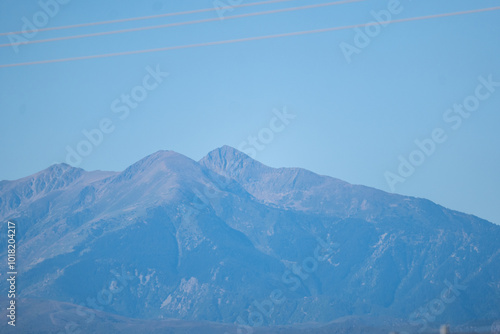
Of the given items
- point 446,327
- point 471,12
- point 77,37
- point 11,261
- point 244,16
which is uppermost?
point 77,37

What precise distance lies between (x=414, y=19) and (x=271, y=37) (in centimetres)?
1092

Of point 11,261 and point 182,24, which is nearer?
point 182,24

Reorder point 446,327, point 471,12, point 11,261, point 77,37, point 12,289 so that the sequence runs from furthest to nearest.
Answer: point 12,289 → point 11,261 → point 77,37 → point 471,12 → point 446,327

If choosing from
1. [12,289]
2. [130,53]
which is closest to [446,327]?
[130,53]

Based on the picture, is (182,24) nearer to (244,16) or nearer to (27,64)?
(244,16)

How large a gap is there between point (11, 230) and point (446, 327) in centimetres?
4839

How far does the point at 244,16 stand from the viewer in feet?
176

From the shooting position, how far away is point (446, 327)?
3048 centimetres

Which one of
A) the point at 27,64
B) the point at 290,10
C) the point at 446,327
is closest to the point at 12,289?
the point at 27,64

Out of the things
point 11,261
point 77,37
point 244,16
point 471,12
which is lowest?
point 471,12

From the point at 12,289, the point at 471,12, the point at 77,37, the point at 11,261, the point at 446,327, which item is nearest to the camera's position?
the point at 446,327

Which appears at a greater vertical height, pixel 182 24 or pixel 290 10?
pixel 182 24

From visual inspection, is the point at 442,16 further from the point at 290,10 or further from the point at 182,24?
the point at 182,24

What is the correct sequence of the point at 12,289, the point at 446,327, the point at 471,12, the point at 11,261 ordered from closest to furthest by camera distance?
the point at 446,327 → the point at 471,12 → the point at 11,261 → the point at 12,289
